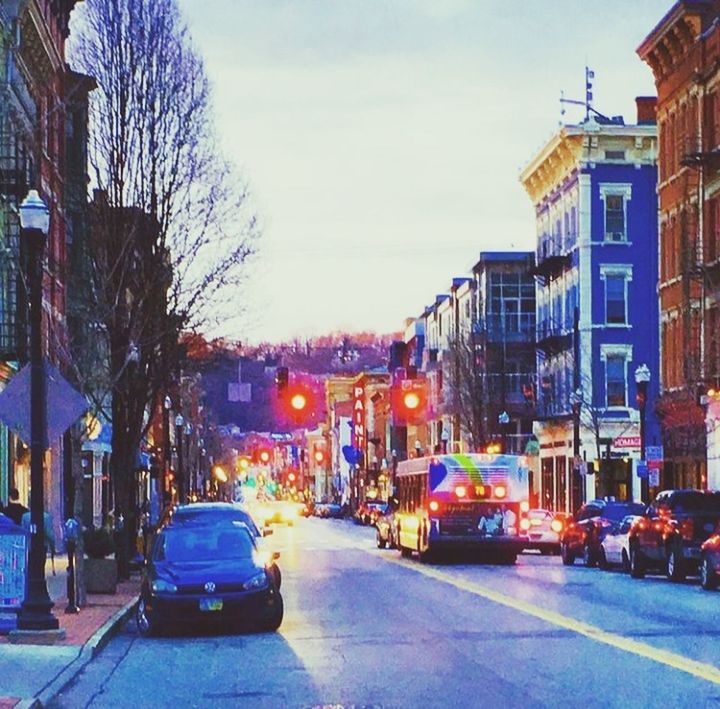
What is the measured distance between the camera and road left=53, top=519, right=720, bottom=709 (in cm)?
1567

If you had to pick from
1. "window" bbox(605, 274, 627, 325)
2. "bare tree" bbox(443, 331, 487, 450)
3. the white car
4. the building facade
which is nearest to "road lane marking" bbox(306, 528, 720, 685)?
the white car

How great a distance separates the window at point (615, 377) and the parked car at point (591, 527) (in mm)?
28191

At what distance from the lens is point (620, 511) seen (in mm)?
44312

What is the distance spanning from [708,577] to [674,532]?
344 centimetres

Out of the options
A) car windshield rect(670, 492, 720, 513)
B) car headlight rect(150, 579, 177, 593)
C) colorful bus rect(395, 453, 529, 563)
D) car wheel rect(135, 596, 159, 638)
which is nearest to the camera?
car headlight rect(150, 579, 177, 593)

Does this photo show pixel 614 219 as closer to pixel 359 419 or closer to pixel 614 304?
pixel 614 304

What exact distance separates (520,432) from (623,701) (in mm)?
74672

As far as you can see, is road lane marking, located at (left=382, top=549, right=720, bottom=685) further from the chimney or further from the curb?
the chimney

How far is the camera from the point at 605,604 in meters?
27.5

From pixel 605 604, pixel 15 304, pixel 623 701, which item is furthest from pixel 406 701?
pixel 15 304

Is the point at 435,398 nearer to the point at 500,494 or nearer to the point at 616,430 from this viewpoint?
the point at 616,430

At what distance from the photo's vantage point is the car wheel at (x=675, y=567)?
115 ft

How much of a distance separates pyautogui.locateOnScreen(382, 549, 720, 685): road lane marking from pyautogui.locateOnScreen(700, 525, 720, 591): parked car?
3928 mm

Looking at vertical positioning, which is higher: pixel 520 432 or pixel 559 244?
pixel 559 244
